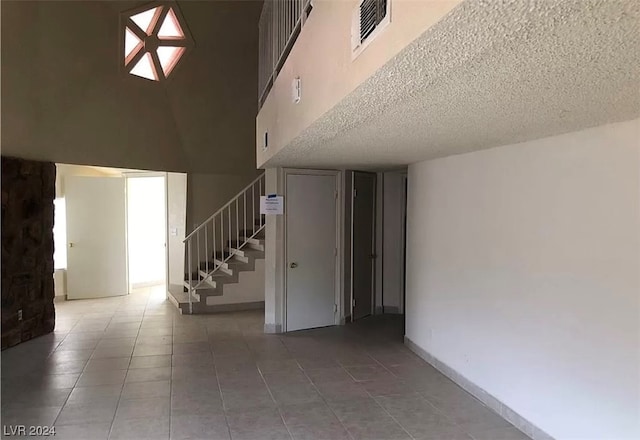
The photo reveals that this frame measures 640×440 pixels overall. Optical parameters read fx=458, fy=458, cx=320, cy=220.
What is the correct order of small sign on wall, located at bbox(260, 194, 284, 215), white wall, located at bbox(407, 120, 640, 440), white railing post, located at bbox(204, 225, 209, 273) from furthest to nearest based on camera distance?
white railing post, located at bbox(204, 225, 209, 273), small sign on wall, located at bbox(260, 194, 284, 215), white wall, located at bbox(407, 120, 640, 440)

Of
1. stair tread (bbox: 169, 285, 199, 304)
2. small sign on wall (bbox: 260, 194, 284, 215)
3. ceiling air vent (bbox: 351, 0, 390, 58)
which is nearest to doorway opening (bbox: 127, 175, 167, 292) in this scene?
stair tread (bbox: 169, 285, 199, 304)

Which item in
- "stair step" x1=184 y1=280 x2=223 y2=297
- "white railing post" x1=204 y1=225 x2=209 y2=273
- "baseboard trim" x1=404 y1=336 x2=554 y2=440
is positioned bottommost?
"baseboard trim" x1=404 y1=336 x2=554 y2=440

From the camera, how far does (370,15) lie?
5.52 ft

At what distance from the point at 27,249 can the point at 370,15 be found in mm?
5301

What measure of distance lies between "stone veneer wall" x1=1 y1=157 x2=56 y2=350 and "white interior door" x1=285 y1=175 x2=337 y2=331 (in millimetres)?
2989

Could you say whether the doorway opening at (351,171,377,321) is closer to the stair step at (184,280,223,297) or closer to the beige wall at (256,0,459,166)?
the stair step at (184,280,223,297)

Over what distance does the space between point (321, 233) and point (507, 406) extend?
308 cm

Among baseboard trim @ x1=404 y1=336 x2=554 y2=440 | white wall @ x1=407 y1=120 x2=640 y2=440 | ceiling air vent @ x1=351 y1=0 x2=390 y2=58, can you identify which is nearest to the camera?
ceiling air vent @ x1=351 y1=0 x2=390 y2=58

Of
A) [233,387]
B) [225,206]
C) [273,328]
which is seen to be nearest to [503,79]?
[233,387]

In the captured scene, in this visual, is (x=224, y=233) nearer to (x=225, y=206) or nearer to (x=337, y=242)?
(x=225, y=206)

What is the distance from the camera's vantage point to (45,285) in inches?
225

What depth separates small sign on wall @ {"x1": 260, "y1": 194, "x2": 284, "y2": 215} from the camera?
5480 millimetres

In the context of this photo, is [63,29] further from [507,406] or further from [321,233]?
[507,406]

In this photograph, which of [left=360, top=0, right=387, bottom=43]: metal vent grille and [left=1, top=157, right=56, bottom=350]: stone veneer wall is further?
[left=1, top=157, right=56, bottom=350]: stone veneer wall
